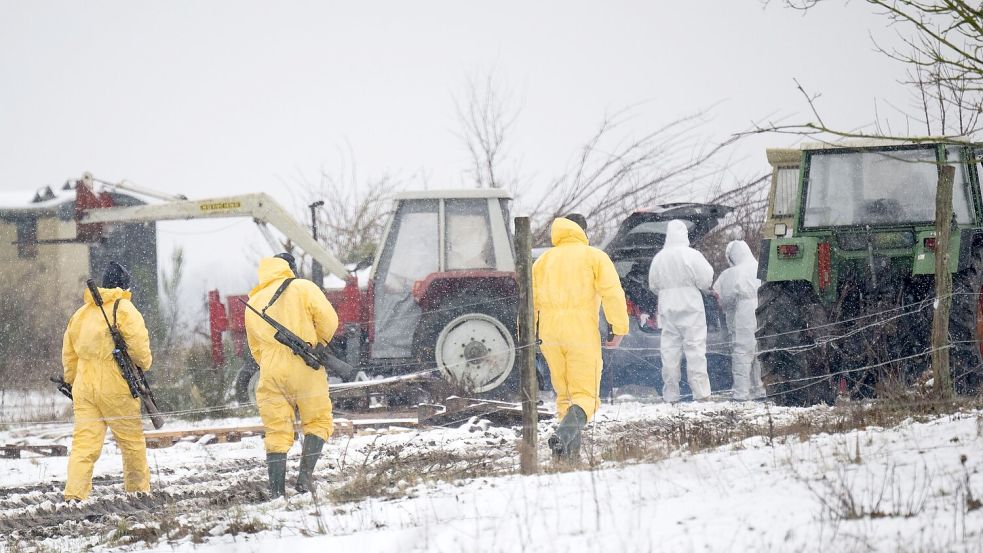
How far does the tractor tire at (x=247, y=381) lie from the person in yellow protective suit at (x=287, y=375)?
14.4 ft

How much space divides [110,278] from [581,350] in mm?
3208

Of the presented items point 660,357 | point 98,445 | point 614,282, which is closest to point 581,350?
point 614,282

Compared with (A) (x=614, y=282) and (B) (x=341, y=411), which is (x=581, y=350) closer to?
(A) (x=614, y=282)

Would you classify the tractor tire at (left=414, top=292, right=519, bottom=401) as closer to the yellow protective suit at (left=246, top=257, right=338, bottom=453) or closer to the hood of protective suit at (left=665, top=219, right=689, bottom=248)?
the hood of protective suit at (left=665, top=219, right=689, bottom=248)

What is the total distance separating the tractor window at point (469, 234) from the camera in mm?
11398

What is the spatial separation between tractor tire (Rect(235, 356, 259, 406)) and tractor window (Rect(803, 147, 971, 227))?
5.45 m

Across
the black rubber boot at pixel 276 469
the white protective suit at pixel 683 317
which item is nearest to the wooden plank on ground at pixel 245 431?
the white protective suit at pixel 683 317

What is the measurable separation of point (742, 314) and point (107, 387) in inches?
255

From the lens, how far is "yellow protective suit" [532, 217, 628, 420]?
7.21 meters

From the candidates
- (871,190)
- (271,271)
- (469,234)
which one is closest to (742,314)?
(871,190)

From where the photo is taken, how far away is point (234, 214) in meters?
13.1

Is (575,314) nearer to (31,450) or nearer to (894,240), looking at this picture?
(894,240)

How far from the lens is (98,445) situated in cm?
759

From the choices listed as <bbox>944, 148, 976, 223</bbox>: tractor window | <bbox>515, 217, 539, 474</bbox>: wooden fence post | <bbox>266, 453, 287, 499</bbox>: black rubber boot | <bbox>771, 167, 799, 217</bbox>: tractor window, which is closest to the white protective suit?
<bbox>771, 167, 799, 217</bbox>: tractor window
